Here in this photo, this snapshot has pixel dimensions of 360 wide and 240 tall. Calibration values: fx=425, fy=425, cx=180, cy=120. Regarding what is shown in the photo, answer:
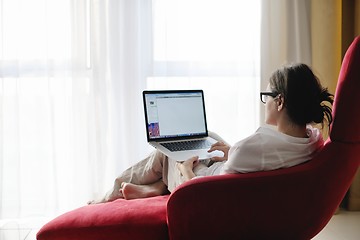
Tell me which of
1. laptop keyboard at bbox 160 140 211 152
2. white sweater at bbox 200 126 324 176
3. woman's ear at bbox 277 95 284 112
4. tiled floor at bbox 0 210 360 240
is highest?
woman's ear at bbox 277 95 284 112

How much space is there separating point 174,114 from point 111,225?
0.88 m

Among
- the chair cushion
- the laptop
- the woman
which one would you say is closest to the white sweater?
the woman

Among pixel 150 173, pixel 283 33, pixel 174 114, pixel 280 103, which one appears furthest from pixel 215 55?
pixel 280 103

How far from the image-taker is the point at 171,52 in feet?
9.92

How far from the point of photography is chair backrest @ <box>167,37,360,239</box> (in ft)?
4.70

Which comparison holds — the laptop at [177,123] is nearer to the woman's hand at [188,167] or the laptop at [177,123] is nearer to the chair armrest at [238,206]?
the woman's hand at [188,167]

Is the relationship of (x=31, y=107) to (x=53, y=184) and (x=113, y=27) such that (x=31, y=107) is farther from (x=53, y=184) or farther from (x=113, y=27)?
(x=113, y=27)

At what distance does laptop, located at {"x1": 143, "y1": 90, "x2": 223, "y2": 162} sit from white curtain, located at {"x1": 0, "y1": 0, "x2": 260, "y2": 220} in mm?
646

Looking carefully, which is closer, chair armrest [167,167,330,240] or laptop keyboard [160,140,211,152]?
chair armrest [167,167,330,240]

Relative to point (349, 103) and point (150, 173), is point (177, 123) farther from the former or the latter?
point (349, 103)

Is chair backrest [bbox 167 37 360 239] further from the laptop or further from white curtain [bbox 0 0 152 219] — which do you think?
white curtain [bbox 0 0 152 219]

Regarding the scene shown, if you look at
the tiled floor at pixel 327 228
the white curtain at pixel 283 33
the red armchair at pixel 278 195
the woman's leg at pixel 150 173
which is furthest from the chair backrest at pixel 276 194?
the white curtain at pixel 283 33

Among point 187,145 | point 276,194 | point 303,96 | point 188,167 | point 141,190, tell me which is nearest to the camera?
point 276,194

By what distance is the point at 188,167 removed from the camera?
196cm
